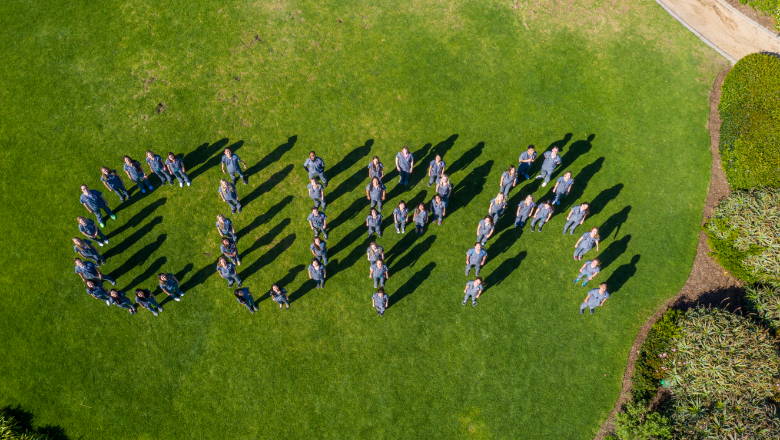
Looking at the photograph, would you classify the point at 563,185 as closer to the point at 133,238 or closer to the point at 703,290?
the point at 703,290

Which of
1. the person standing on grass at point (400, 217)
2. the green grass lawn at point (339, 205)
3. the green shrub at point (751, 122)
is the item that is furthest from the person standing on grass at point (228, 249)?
the green shrub at point (751, 122)

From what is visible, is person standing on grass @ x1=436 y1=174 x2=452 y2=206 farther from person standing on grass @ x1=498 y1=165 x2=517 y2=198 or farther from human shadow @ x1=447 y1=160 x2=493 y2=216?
person standing on grass @ x1=498 y1=165 x2=517 y2=198

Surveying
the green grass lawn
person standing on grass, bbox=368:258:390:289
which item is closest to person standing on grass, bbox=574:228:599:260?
the green grass lawn

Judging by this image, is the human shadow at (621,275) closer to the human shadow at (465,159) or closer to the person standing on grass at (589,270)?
the person standing on grass at (589,270)

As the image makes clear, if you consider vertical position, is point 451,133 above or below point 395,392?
above

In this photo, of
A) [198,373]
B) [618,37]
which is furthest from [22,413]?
[618,37]

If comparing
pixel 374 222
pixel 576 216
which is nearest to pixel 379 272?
pixel 374 222

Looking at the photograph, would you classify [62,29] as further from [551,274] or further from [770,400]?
[770,400]
